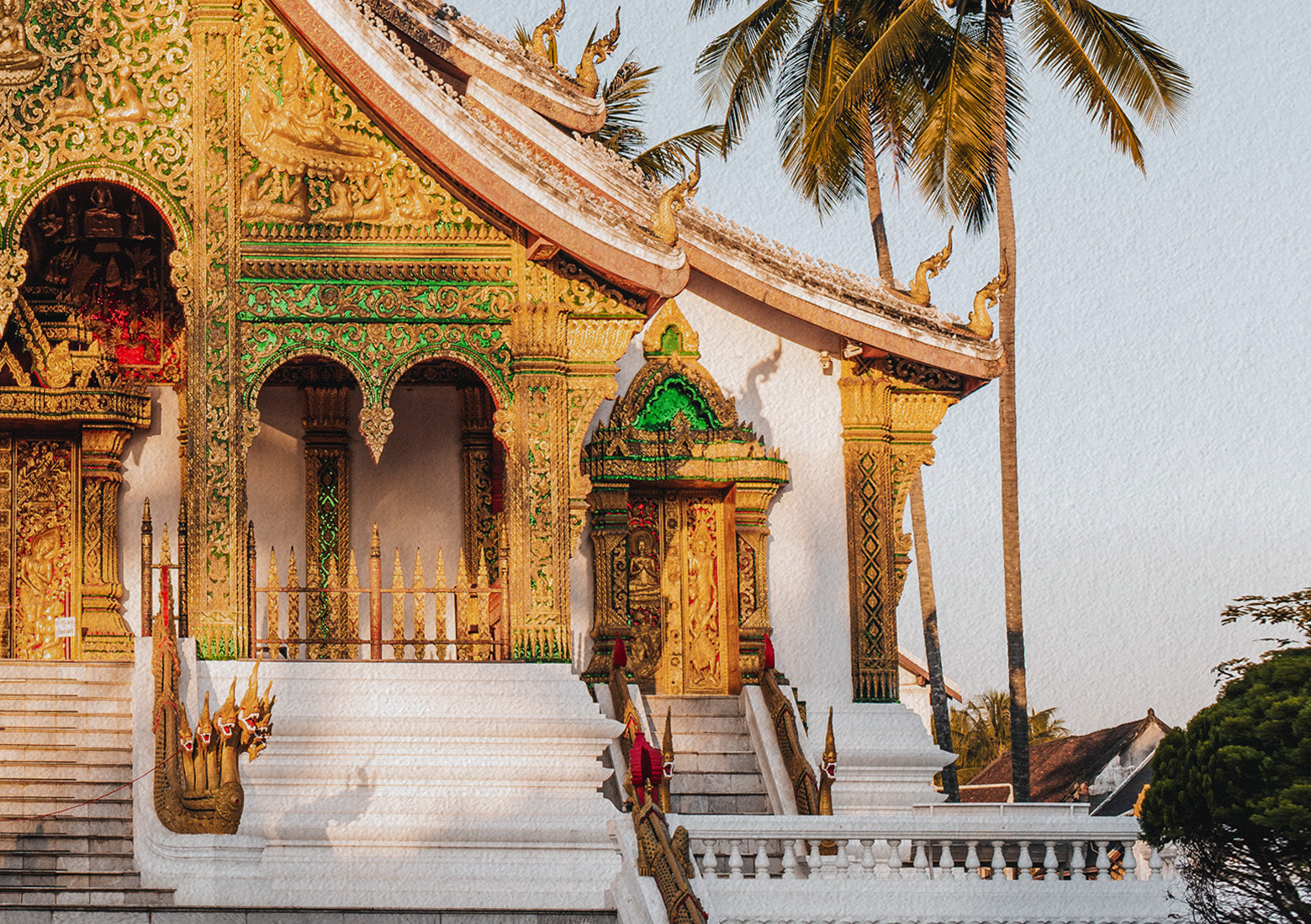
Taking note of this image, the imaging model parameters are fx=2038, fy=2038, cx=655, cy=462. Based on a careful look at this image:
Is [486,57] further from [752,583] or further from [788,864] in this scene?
[788,864]

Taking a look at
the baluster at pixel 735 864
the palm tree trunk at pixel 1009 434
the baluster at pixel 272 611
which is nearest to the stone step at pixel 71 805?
the baluster at pixel 272 611

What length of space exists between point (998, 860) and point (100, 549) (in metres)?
8.71

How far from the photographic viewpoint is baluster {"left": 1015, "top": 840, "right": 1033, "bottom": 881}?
1241cm

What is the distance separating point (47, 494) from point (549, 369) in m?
5.19

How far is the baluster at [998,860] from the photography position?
12.4 meters

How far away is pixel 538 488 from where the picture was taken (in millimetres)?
15031

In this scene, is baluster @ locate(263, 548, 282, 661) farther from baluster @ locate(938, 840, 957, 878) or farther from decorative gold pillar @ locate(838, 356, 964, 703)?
baluster @ locate(938, 840, 957, 878)

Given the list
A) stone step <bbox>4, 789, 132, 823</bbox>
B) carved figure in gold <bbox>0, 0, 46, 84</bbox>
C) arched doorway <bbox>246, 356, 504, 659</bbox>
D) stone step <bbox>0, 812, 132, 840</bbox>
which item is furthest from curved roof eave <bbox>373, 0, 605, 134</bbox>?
stone step <bbox>0, 812, 132, 840</bbox>

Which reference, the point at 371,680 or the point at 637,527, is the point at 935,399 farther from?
the point at 371,680

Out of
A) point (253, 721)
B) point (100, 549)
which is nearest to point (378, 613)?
point (253, 721)

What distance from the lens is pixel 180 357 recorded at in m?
17.8

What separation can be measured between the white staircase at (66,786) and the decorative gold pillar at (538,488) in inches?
115

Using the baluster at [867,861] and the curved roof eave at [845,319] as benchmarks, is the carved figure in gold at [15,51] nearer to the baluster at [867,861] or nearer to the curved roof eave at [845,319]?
the curved roof eave at [845,319]

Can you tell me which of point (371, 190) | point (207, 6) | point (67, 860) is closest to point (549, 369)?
point (371, 190)
